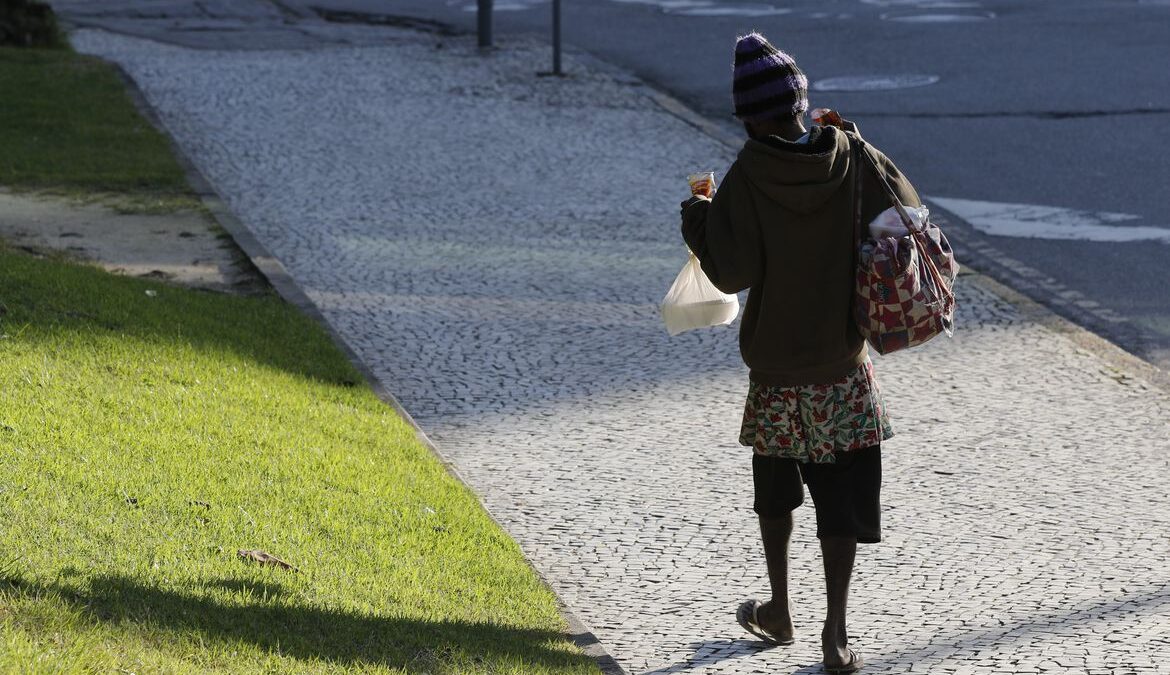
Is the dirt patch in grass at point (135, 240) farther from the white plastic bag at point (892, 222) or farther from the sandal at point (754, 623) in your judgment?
the white plastic bag at point (892, 222)

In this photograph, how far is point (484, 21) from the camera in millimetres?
16188

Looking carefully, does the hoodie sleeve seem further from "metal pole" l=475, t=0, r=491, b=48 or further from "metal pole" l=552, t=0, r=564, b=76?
"metal pole" l=475, t=0, r=491, b=48

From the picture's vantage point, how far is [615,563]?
4828 mm

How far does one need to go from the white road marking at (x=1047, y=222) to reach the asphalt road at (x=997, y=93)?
2 cm

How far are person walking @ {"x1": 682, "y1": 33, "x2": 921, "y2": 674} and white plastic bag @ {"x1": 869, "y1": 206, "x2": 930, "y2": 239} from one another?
0.14 ft

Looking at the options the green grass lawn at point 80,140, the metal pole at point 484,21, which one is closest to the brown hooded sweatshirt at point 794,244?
the green grass lawn at point 80,140

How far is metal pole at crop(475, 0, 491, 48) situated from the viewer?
52.6 ft

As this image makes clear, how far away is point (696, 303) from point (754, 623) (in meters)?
0.93

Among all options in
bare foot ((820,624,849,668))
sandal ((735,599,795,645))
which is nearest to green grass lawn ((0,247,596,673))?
sandal ((735,599,795,645))

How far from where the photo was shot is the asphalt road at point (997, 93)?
27.6ft

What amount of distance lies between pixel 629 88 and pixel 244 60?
4.35m

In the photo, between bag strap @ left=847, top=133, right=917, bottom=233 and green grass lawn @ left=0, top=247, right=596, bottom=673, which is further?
bag strap @ left=847, top=133, right=917, bottom=233

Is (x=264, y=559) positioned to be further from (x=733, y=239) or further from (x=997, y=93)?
(x=997, y=93)

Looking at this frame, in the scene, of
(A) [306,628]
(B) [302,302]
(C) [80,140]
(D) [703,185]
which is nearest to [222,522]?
(A) [306,628]
